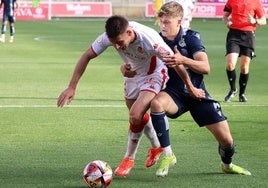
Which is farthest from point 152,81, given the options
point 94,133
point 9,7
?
point 9,7

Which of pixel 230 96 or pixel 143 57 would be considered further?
pixel 230 96

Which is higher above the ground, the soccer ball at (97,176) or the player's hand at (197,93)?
the player's hand at (197,93)

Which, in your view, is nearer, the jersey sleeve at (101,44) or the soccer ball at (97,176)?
the soccer ball at (97,176)

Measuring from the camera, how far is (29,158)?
10461 millimetres

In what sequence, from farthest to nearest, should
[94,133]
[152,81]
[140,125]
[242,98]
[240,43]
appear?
[240,43]
[242,98]
[94,133]
[140,125]
[152,81]

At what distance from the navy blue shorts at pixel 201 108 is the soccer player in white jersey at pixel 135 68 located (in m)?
0.23

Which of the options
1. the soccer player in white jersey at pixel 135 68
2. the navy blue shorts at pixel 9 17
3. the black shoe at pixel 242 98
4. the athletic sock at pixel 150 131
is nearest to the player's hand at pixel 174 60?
the soccer player in white jersey at pixel 135 68

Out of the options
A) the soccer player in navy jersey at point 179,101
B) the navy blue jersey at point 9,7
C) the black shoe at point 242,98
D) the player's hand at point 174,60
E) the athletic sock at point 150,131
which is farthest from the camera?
the navy blue jersey at point 9,7

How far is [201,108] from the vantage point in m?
9.40

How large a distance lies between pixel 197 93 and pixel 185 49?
566 mm

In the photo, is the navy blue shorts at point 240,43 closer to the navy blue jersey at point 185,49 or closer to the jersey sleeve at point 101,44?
the navy blue jersey at point 185,49

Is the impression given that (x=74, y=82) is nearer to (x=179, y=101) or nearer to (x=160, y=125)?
(x=160, y=125)

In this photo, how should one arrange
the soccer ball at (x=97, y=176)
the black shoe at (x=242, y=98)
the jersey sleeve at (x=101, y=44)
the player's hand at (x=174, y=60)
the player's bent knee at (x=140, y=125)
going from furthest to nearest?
the black shoe at (x=242, y=98)
the player's bent knee at (x=140, y=125)
the jersey sleeve at (x=101, y=44)
the soccer ball at (x=97, y=176)
the player's hand at (x=174, y=60)

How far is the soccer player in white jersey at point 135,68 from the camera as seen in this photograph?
884 cm
